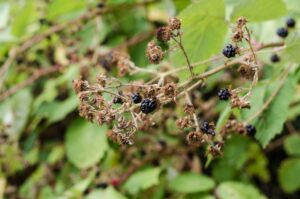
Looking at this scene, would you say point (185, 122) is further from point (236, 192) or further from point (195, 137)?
point (236, 192)

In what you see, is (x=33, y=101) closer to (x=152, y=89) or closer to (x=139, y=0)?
(x=139, y=0)

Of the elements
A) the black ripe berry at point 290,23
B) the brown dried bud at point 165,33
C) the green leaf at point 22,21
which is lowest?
the black ripe berry at point 290,23

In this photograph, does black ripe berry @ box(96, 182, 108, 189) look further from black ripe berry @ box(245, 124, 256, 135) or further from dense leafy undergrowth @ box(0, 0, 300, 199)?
black ripe berry @ box(245, 124, 256, 135)

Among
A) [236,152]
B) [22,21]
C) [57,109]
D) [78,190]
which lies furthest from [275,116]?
[22,21]

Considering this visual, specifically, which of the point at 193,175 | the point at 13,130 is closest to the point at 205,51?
the point at 193,175

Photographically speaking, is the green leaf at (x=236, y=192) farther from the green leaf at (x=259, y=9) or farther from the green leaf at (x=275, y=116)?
the green leaf at (x=259, y=9)

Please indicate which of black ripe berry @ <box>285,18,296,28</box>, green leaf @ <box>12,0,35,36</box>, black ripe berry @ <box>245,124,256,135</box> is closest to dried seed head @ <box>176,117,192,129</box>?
black ripe berry @ <box>245,124,256,135</box>

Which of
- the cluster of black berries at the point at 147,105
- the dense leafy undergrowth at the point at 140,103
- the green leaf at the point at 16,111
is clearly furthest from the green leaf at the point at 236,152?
the cluster of black berries at the point at 147,105
